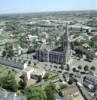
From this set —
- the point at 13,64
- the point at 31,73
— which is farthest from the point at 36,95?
the point at 13,64

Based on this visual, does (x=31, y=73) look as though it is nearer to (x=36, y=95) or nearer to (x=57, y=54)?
(x=57, y=54)

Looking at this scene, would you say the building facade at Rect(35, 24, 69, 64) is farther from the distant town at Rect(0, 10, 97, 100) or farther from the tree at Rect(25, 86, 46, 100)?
the tree at Rect(25, 86, 46, 100)

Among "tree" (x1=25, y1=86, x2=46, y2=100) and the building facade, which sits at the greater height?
"tree" (x1=25, y1=86, x2=46, y2=100)

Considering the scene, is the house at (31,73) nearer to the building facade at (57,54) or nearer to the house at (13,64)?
the house at (13,64)

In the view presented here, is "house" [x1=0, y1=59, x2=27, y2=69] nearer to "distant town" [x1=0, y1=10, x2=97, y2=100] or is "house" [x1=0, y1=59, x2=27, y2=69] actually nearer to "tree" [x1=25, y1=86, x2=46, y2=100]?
"distant town" [x1=0, y1=10, x2=97, y2=100]

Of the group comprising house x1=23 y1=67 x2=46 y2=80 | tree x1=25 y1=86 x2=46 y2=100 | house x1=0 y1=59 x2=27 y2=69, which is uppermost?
tree x1=25 y1=86 x2=46 y2=100

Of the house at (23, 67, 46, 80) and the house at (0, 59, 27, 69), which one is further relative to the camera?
the house at (0, 59, 27, 69)

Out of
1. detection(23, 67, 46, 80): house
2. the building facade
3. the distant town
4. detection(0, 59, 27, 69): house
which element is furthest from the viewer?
the building facade

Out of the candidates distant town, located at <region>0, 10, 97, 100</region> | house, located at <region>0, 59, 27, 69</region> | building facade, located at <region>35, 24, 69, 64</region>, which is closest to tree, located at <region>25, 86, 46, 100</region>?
distant town, located at <region>0, 10, 97, 100</region>

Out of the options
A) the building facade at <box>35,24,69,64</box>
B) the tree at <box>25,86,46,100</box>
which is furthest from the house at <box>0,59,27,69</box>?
the tree at <box>25,86,46,100</box>

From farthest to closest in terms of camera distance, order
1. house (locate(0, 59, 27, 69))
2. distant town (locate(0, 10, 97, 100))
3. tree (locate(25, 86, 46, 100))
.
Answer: house (locate(0, 59, 27, 69)) < distant town (locate(0, 10, 97, 100)) < tree (locate(25, 86, 46, 100))

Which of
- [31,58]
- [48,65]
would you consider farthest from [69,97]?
[31,58]

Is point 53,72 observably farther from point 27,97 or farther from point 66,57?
point 27,97
